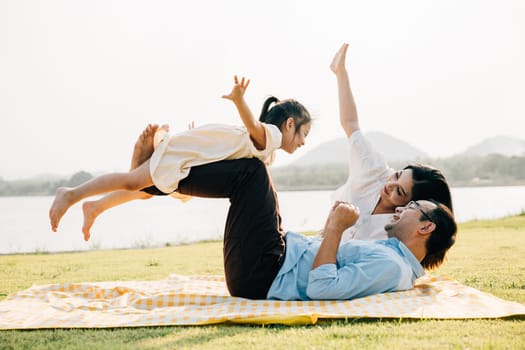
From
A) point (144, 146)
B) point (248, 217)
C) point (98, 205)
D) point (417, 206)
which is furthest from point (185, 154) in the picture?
point (417, 206)

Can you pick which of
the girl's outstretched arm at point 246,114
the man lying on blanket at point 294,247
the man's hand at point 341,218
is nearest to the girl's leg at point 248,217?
the man lying on blanket at point 294,247

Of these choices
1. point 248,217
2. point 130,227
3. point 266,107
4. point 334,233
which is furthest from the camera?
point 130,227

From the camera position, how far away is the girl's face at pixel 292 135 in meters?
3.91

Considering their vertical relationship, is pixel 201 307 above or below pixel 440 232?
below

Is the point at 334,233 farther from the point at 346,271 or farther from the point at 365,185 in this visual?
the point at 365,185

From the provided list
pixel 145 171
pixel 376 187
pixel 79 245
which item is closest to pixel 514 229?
pixel 376 187

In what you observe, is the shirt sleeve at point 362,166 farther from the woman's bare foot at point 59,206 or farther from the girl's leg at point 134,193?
the woman's bare foot at point 59,206

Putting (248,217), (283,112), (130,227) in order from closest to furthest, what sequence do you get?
(248,217) < (283,112) < (130,227)

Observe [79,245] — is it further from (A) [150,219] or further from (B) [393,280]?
(B) [393,280]

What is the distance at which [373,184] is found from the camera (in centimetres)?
377

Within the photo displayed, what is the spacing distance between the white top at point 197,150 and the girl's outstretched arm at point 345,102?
2.65 ft

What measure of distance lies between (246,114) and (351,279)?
1.05 meters

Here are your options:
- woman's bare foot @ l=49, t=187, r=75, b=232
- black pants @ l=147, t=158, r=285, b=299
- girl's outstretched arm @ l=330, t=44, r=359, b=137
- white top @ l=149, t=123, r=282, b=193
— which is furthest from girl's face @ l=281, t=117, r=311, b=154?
woman's bare foot @ l=49, t=187, r=75, b=232

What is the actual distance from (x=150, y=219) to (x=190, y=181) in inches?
416
